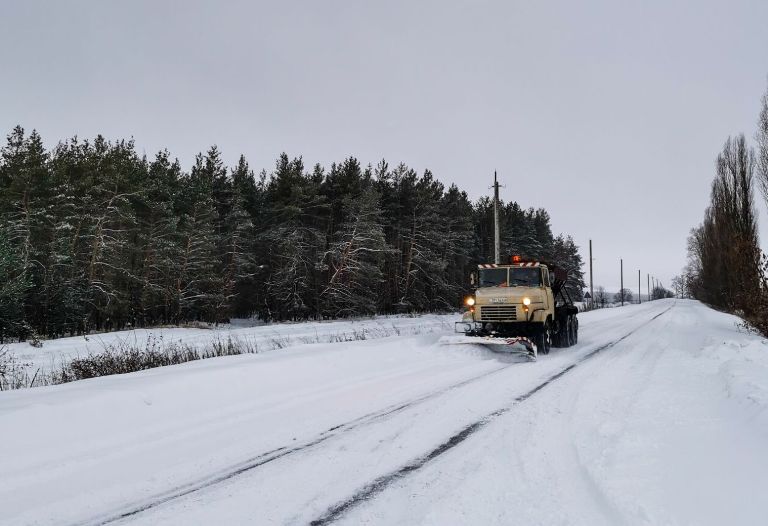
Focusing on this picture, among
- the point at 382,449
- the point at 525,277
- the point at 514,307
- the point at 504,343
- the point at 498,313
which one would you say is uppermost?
the point at 525,277

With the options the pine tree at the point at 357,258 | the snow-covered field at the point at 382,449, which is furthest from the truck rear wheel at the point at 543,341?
the pine tree at the point at 357,258

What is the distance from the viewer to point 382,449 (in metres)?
4.67

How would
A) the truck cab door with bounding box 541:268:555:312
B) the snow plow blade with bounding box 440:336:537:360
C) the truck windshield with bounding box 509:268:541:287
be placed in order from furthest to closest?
1. the truck cab door with bounding box 541:268:555:312
2. the truck windshield with bounding box 509:268:541:287
3. the snow plow blade with bounding box 440:336:537:360

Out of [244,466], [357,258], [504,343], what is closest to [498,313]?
[504,343]

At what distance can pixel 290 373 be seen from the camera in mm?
8469

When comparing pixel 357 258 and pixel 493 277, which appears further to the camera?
pixel 357 258

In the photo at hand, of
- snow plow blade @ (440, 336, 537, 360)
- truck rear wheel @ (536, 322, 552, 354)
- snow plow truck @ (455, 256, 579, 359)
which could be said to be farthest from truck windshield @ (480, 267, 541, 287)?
snow plow blade @ (440, 336, 537, 360)

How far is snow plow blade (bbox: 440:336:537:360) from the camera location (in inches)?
450

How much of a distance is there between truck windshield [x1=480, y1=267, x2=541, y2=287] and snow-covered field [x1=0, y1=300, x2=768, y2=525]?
208 inches

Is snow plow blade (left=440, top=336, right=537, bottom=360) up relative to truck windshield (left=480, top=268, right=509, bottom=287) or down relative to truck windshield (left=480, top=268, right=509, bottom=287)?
down

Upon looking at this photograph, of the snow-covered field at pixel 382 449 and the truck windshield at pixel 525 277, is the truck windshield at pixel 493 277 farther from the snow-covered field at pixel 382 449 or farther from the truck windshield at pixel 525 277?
the snow-covered field at pixel 382 449

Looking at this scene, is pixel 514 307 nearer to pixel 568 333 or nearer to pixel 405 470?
pixel 568 333

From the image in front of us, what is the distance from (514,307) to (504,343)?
1.62 metres

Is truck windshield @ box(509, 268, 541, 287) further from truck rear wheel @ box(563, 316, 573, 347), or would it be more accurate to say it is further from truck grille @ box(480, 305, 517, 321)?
truck rear wheel @ box(563, 316, 573, 347)
